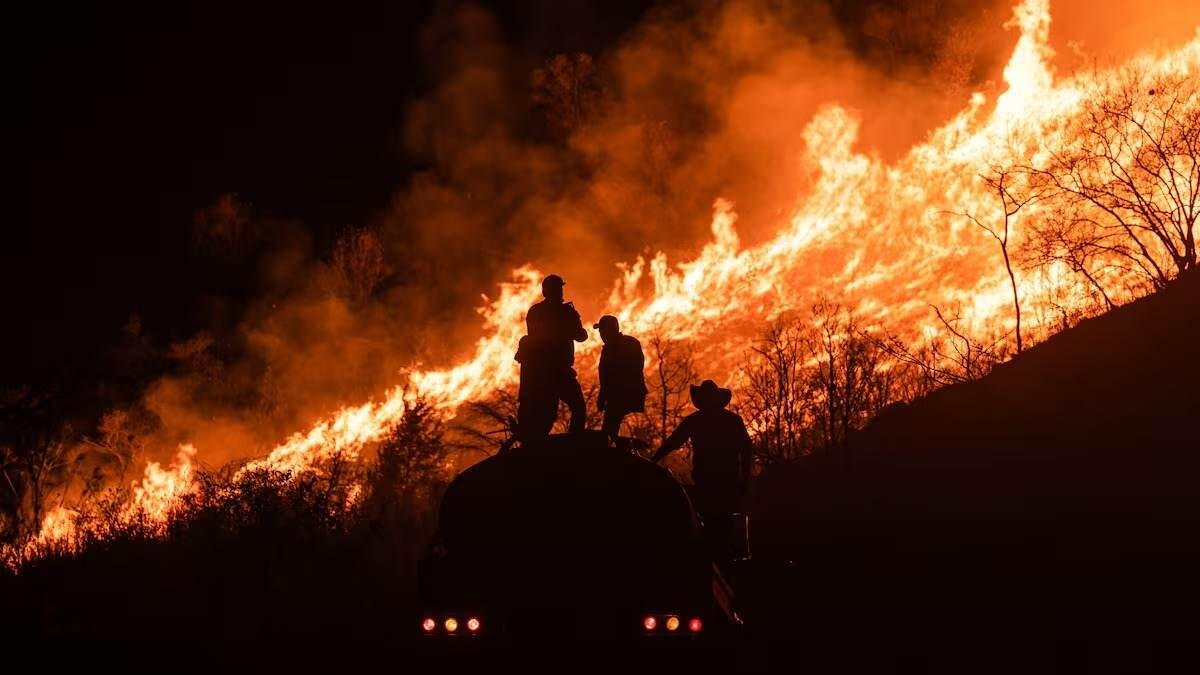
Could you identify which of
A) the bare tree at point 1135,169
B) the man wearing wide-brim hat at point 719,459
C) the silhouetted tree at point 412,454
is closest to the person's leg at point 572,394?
the man wearing wide-brim hat at point 719,459

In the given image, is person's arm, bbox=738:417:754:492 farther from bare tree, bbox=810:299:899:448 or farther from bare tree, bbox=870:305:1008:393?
A: bare tree, bbox=810:299:899:448

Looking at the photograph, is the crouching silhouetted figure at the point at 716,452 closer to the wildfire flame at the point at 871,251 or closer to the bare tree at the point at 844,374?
the wildfire flame at the point at 871,251

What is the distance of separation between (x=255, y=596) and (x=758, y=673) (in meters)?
7.27

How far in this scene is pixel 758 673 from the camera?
876cm

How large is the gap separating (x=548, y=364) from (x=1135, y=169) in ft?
78.0

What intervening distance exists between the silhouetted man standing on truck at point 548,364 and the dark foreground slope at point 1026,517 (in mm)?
2795

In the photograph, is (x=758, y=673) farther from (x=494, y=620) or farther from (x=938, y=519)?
(x=938, y=519)

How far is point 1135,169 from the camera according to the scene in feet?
94.7

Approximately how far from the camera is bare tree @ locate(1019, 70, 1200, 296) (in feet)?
91.0

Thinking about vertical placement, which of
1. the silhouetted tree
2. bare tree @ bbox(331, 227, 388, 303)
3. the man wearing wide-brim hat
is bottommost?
the man wearing wide-brim hat

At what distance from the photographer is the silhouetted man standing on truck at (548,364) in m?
10.7

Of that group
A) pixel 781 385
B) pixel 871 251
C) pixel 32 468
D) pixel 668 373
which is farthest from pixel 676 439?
pixel 32 468

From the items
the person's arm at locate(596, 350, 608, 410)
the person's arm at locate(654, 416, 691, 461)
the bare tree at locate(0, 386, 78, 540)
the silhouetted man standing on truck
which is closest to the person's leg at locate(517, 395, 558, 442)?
the silhouetted man standing on truck

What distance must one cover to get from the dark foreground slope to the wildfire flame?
13811mm
